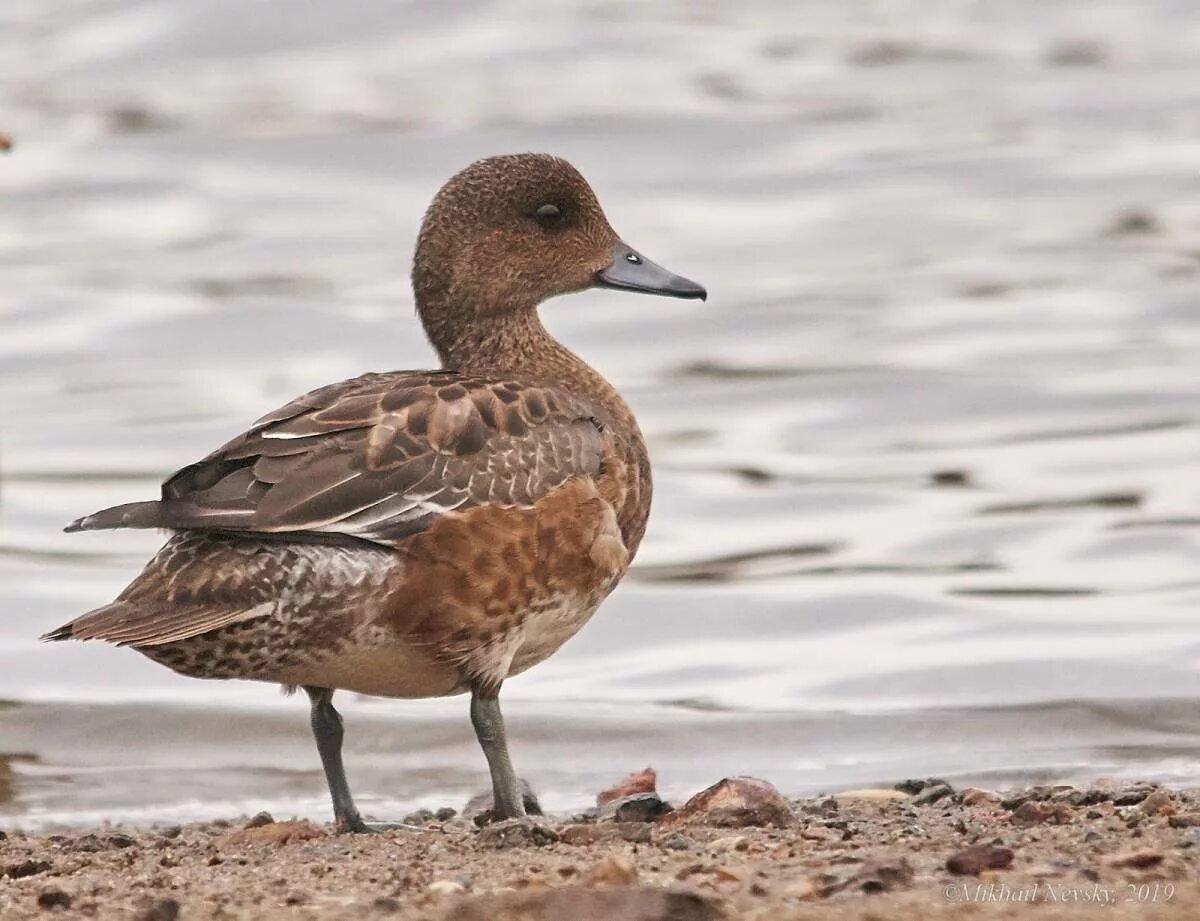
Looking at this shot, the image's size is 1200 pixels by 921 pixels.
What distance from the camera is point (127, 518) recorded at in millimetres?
5566

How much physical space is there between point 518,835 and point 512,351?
6.56 feet

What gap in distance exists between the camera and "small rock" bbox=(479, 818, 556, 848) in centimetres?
549

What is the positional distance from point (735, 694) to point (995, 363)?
14.9 feet

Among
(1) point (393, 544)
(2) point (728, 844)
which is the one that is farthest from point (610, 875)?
(1) point (393, 544)

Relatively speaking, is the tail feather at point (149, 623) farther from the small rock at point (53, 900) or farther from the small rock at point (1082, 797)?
the small rock at point (1082, 797)

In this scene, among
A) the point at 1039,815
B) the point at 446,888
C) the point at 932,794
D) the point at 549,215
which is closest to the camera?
the point at 446,888

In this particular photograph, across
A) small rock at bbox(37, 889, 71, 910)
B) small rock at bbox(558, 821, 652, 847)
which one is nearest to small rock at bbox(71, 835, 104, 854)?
small rock at bbox(37, 889, 71, 910)

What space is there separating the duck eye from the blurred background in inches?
70.5

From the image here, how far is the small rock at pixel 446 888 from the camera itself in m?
4.71

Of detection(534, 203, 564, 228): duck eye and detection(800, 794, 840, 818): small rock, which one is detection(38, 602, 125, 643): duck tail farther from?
detection(534, 203, 564, 228): duck eye

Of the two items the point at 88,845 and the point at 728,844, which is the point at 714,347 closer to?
the point at 88,845

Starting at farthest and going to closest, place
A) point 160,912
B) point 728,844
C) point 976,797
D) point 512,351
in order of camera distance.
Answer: point 512,351 → point 976,797 → point 728,844 → point 160,912

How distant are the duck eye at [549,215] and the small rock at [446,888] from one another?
9.41ft

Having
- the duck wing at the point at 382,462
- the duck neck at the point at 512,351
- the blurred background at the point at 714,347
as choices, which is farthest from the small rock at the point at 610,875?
the blurred background at the point at 714,347
